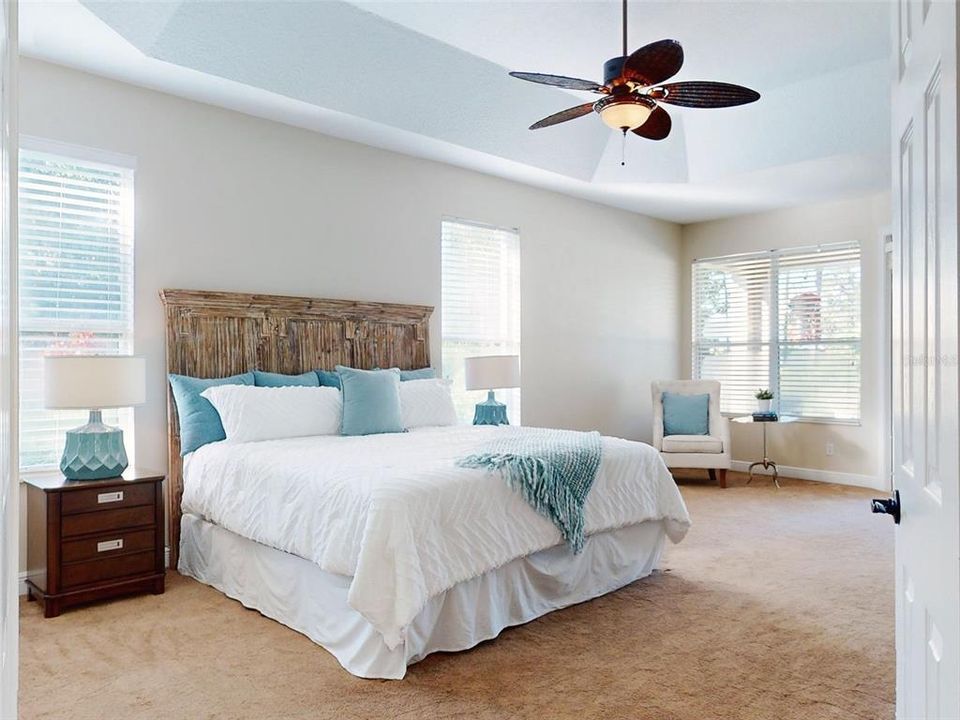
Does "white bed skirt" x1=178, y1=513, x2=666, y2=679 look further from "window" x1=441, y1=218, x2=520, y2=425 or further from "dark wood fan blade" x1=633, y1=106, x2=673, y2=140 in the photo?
"window" x1=441, y1=218, x2=520, y2=425

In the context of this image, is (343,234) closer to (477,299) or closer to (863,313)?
(477,299)

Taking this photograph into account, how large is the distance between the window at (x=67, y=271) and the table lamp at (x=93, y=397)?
34cm

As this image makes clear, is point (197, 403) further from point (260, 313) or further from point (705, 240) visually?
point (705, 240)

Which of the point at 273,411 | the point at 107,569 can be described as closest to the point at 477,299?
the point at 273,411

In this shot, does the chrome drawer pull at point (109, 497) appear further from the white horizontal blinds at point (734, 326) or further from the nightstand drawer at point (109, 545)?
the white horizontal blinds at point (734, 326)

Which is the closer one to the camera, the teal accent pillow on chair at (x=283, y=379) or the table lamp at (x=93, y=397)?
the table lamp at (x=93, y=397)

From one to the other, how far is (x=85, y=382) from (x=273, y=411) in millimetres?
A: 919

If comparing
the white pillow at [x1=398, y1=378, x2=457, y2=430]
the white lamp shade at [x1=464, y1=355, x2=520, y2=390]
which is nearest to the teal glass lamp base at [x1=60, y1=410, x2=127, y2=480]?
the white pillow at [x1=398, y1=378, x2=457, y2=430]

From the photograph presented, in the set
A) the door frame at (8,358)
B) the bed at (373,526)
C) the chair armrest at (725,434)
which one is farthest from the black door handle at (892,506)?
the chair armrest at (725,434)

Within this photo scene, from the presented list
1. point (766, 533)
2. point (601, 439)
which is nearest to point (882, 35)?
point (601, 439)

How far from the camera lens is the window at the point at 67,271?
12.0ft

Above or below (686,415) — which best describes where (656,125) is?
above

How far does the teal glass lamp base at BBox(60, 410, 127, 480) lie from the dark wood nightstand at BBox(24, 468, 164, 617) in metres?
0.06

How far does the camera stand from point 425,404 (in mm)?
4691
